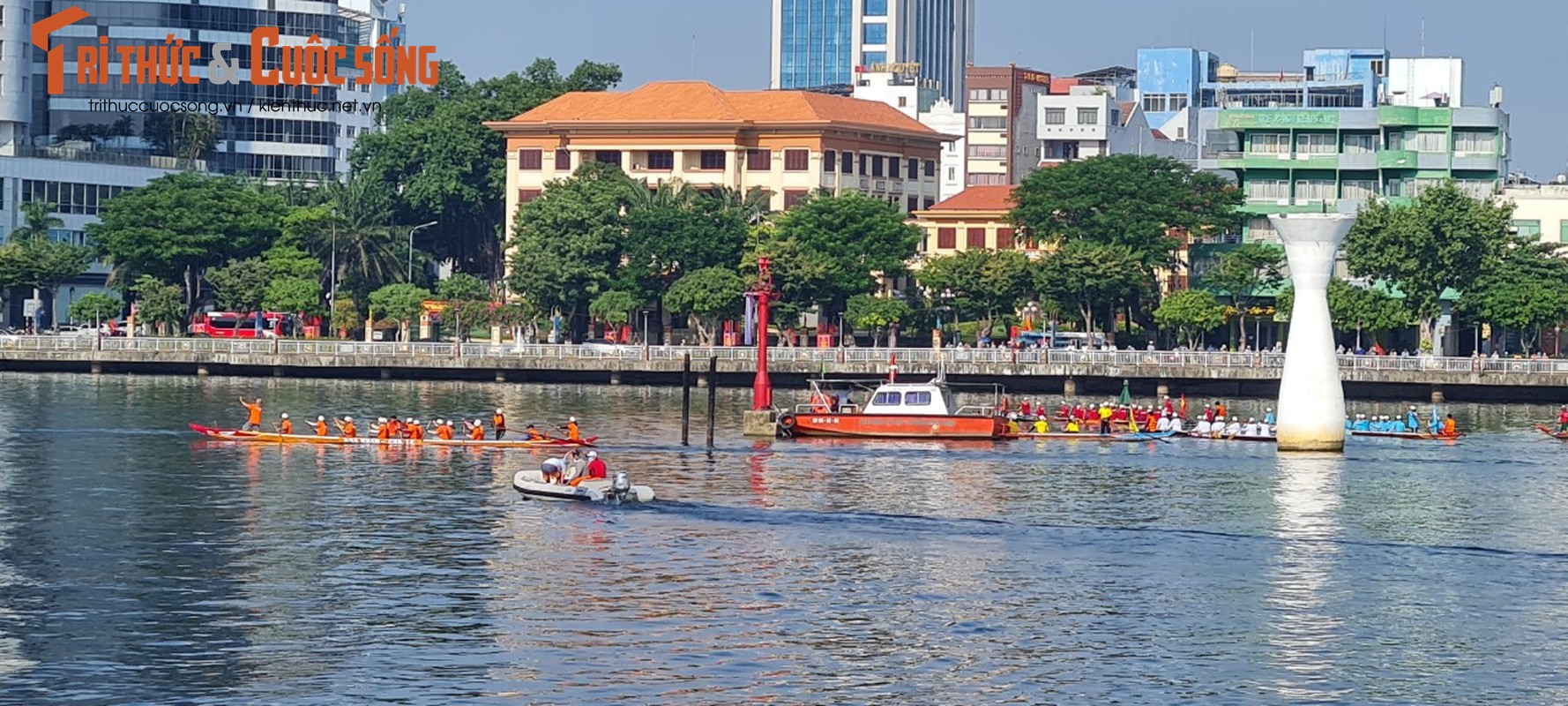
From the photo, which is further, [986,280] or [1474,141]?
[1474,141]

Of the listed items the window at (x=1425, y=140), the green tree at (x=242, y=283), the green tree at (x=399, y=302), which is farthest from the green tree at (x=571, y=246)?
the window at (x=1425, y=140)

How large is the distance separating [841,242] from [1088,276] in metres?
16.2

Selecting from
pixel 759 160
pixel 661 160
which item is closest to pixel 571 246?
pixel 661 160

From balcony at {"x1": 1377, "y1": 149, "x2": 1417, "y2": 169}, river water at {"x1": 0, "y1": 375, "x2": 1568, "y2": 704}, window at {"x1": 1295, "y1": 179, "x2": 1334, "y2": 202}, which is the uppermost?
balcony at {"x1": 1377, "y1": 149, "x2": 1417, "y2": 169}

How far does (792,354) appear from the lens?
12056cm

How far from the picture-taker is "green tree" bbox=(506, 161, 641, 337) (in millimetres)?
142750

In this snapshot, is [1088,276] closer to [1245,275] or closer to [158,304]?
[1245,275]

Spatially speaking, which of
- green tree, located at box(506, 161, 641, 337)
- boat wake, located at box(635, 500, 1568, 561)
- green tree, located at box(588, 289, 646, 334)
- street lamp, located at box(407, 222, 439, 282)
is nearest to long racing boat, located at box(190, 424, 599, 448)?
boat wake, located at box(635, 500, 1568, 561)

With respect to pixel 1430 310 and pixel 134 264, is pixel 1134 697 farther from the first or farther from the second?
pixel 134 264

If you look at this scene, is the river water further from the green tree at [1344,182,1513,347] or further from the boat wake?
the green tree at [1344,182,1513,347]

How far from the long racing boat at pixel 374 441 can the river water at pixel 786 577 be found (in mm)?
608

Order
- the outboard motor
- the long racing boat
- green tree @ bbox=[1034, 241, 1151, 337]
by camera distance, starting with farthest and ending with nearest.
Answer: green tree @ bbox=[1034, 241, 1151, 337]
the long racing boat
the outboard motor

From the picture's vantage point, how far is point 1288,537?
6259 cm

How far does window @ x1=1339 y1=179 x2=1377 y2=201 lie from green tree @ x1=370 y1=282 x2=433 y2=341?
59947 mm
